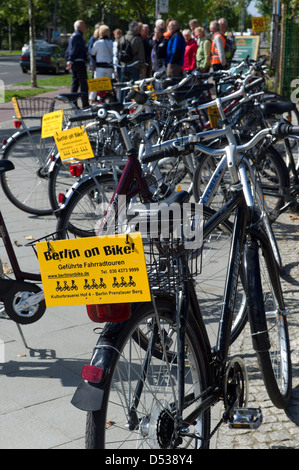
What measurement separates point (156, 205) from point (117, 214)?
1.89 m

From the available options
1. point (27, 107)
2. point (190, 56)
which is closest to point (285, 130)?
point (27, 107)

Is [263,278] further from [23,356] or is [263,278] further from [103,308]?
[23,356]

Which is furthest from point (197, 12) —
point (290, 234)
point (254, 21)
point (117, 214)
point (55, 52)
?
point (117, 214)

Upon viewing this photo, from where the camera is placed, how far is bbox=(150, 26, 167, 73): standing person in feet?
51.1

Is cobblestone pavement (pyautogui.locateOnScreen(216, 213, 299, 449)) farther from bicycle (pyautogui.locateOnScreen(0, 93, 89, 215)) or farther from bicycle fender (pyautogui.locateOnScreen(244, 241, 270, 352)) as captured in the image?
bicycle (pyautogui.locateOnScreen(0, 93, 89, 215))

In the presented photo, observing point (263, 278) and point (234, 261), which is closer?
point (234, 261)

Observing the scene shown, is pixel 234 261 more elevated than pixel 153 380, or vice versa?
pixel 234 261

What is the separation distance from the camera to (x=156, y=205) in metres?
2.25

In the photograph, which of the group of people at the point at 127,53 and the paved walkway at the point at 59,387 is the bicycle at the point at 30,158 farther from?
the group of people at the point at 127,53

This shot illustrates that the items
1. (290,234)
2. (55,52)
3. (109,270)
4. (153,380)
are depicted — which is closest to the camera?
(109,270)

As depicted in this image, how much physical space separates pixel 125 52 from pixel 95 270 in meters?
12.7

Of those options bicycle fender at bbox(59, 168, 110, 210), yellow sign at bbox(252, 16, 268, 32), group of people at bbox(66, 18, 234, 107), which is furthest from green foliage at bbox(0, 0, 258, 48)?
bicycle fender at bbox(59, 168, 110, 210)

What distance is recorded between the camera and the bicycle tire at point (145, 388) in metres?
2.06

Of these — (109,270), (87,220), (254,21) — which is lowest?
(87,220)
